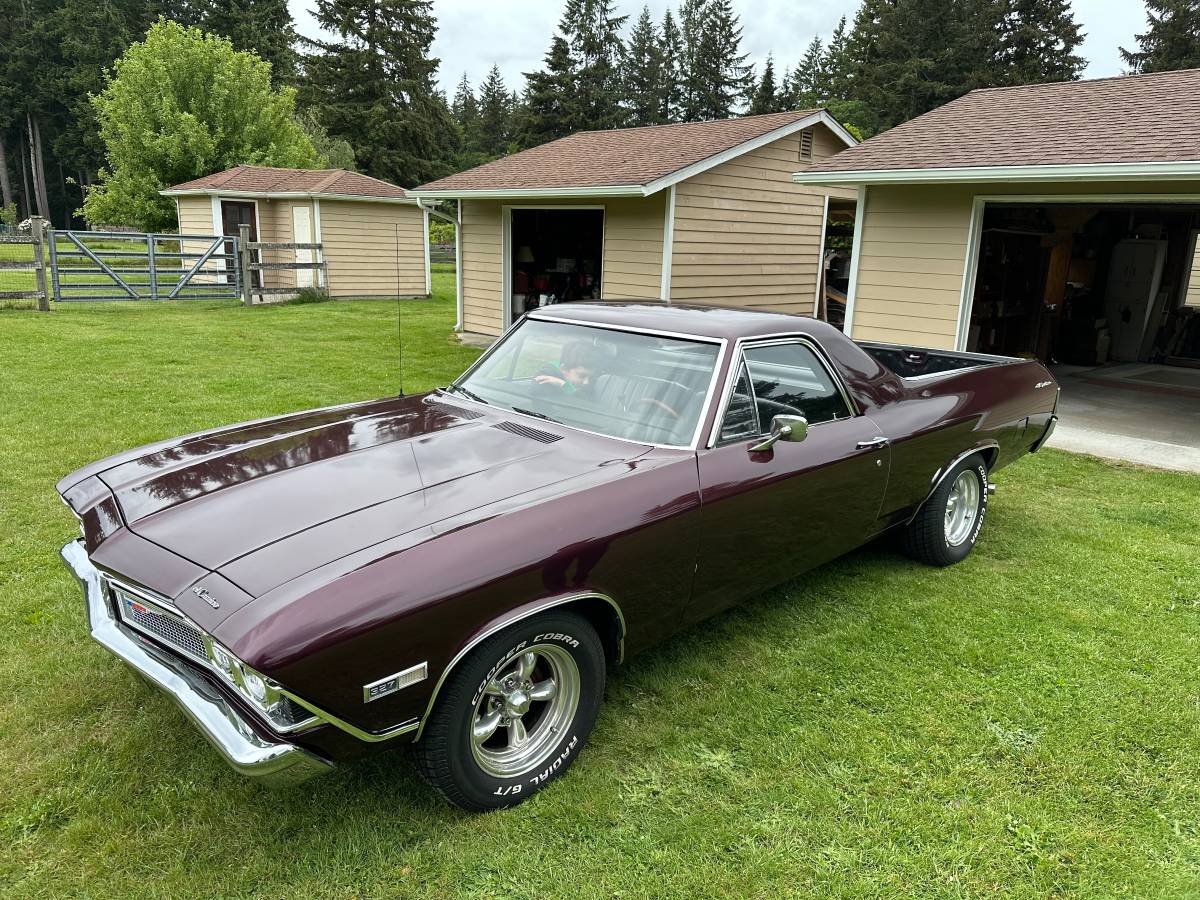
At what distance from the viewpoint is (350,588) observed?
7.67ft

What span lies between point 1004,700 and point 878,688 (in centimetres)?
50

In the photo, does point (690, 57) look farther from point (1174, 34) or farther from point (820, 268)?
point (820, 268)

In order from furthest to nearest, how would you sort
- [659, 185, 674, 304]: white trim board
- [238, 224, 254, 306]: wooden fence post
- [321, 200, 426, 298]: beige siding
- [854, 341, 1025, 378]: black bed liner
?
1. [321, 200, 426, 298]: beige siding
2. [238, 224, 254, 306]: wooden fence post
3. [659, 185, 674, 304]: white trim board
4. [854, 341, 1025, 378]: black bed liner

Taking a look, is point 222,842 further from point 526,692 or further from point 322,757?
point 526,692

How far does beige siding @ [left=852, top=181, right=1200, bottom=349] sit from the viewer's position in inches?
372

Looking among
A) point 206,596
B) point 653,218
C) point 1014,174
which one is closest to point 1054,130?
point 1014,174

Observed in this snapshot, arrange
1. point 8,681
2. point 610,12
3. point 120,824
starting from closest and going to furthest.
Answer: point 120,824 → point 8,681 → point 610,12

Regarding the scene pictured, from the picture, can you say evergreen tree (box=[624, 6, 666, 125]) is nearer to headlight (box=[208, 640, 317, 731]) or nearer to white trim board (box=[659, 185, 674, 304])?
white trim board (box=[659, 185, 674, 304])

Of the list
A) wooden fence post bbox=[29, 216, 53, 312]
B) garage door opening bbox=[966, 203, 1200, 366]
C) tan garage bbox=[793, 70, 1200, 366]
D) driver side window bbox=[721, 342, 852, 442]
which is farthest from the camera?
wooden fence post bbox=[29, 216, 53, 312]

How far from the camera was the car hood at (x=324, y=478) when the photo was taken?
2598 mm

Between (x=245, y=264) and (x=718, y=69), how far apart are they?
4713cm

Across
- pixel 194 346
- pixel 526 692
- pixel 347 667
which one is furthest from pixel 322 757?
pixel 194 346

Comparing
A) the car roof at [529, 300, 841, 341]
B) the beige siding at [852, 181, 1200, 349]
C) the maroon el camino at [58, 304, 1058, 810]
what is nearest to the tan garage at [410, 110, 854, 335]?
the beige siding at [852, 181, 1200, 349]

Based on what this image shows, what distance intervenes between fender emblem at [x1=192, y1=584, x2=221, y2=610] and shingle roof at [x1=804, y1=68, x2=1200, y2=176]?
334 inches
